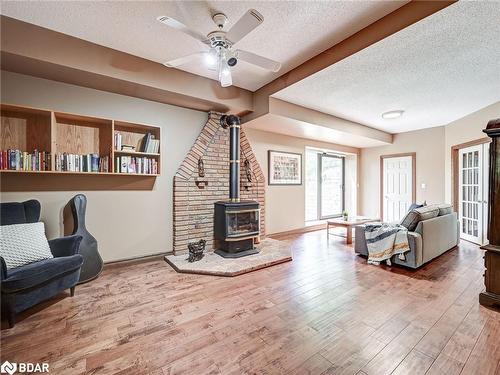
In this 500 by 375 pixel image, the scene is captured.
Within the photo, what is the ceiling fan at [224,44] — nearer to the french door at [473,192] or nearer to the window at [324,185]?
the window at [324,185]

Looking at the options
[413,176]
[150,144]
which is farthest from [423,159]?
[150,144]

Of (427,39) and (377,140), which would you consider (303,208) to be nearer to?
(377,140)

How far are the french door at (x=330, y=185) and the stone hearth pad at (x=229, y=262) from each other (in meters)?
3.10

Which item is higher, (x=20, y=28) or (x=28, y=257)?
(x=20, y=28)

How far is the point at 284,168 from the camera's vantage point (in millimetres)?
5234

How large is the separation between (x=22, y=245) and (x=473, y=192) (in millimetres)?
6983

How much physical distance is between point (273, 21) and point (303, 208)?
4.11 m

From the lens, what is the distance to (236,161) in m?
3.88

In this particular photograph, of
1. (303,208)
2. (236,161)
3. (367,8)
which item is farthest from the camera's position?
(303,208)

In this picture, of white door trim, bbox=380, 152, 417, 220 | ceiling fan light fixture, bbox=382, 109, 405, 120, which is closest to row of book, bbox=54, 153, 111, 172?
ceiling fan light fixture, bbox=382, 109, 405, 120

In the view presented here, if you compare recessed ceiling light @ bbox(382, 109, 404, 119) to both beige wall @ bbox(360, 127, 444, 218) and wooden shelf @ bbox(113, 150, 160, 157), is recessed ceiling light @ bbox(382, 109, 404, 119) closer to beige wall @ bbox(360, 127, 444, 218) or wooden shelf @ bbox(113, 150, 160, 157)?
beige wall @ bbox(360, 127, 444, 218)

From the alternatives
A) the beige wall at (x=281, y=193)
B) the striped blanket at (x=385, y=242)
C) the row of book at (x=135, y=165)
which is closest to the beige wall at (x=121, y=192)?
the row of book at (x=135, y=165)

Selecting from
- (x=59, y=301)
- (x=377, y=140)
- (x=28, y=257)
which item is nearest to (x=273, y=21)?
(x=28, y=257)

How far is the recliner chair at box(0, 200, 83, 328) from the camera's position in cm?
188
